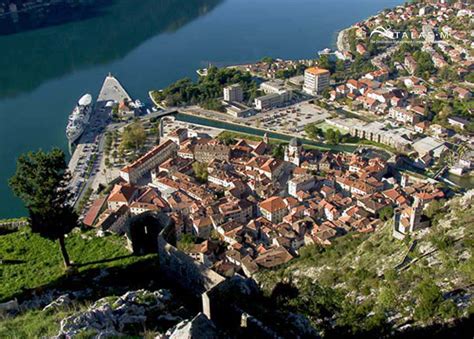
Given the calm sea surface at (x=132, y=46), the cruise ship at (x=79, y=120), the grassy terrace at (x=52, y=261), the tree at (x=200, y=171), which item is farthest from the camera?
the calm sea surface at (x=132, y=46)

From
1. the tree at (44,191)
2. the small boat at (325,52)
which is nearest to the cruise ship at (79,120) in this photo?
the tree at (44,191)

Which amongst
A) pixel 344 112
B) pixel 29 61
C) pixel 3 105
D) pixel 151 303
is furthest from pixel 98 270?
pixel 29 61

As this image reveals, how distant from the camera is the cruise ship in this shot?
1908 centimetres

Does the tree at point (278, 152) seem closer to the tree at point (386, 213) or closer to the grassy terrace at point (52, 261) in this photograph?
the tree at point (386, 213)

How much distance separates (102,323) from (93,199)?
34.5 ft

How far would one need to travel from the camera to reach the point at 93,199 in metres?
15.2

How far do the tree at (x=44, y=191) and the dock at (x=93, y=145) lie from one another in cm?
615

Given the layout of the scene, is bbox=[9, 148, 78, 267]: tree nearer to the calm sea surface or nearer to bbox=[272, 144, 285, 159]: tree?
the calm sea surface

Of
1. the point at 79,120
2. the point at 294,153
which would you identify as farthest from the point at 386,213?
the point at 79,120

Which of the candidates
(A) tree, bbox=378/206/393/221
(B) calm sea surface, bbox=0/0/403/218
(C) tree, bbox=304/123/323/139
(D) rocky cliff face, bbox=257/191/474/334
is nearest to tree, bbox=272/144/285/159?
(C) tree, bbox=304/123/323/139

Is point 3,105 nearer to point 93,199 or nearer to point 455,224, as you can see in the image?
point 93,199

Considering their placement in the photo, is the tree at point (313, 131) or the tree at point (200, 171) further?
the tree at point (313, 131)

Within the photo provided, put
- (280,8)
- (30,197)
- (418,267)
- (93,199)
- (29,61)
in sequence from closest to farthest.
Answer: (418,267) < (30,197) < (93,199) < (29,61) < (280,8)

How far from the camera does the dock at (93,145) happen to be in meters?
16.3
